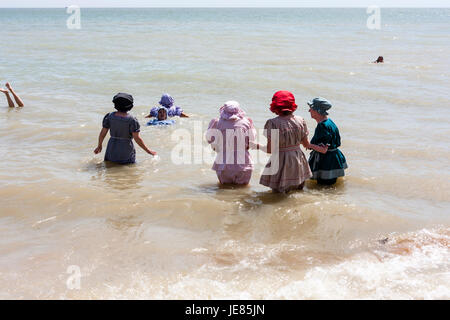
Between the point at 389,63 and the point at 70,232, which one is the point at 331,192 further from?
the point at 389,63

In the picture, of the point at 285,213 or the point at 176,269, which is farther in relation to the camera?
the point at 285,213

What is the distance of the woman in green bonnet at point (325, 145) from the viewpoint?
560 centimetres

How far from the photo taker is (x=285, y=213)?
5219 mm

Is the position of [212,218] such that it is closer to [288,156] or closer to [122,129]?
[288,156]

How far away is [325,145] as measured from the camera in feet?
18.5

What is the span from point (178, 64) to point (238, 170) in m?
15.3

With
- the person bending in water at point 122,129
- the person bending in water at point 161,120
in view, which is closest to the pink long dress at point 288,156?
the person bending in water at point 122,129

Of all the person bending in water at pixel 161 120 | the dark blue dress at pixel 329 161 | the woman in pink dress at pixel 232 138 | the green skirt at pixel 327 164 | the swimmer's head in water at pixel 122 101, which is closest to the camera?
the woman in pink dress at pixel 232 138

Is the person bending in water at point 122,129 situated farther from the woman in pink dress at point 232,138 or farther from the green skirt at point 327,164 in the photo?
the green skirt at point 327,164

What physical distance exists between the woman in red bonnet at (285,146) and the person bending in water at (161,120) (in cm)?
446

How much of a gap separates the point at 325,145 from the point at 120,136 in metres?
2.86

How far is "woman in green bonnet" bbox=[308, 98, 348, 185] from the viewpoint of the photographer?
18.4 ft

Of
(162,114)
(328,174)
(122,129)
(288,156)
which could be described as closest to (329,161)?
(328,174)
